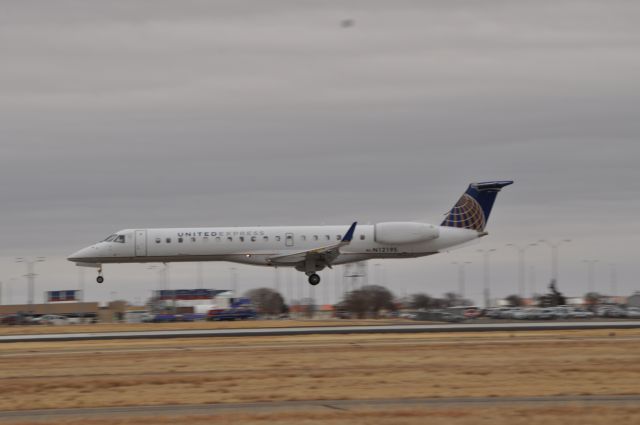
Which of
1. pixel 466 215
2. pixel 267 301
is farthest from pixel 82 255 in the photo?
pixel 267 301

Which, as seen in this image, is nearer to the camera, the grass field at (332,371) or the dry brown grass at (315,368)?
the grass field at (332,371)

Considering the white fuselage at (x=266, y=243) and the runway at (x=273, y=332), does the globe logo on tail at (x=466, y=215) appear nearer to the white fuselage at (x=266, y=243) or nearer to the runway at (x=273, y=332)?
the white fuselage at (x=266, y=243)

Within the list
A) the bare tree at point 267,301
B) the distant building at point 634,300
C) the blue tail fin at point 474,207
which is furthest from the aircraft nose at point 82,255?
the distant building at point 634,300

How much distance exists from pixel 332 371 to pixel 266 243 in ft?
109

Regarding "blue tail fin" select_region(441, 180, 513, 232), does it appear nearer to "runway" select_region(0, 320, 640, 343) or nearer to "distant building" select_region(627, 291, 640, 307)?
"runway" select_region(0, 320, 640, 343)

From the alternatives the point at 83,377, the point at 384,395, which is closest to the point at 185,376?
the point at 83,377

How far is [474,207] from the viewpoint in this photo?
223ft

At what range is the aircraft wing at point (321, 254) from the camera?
205ft

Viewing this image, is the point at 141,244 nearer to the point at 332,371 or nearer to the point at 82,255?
the point at 82,255

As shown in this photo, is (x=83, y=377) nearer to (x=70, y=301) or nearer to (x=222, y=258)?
(x=222, y=258)

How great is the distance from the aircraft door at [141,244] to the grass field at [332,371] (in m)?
19.9

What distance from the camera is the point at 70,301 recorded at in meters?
144

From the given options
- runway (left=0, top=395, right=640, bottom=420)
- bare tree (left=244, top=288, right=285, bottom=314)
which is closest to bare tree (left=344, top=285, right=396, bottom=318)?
bare tree (left=244, top=288, right=285, bottom=314)

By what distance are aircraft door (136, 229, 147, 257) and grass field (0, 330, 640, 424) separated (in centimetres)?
1991
